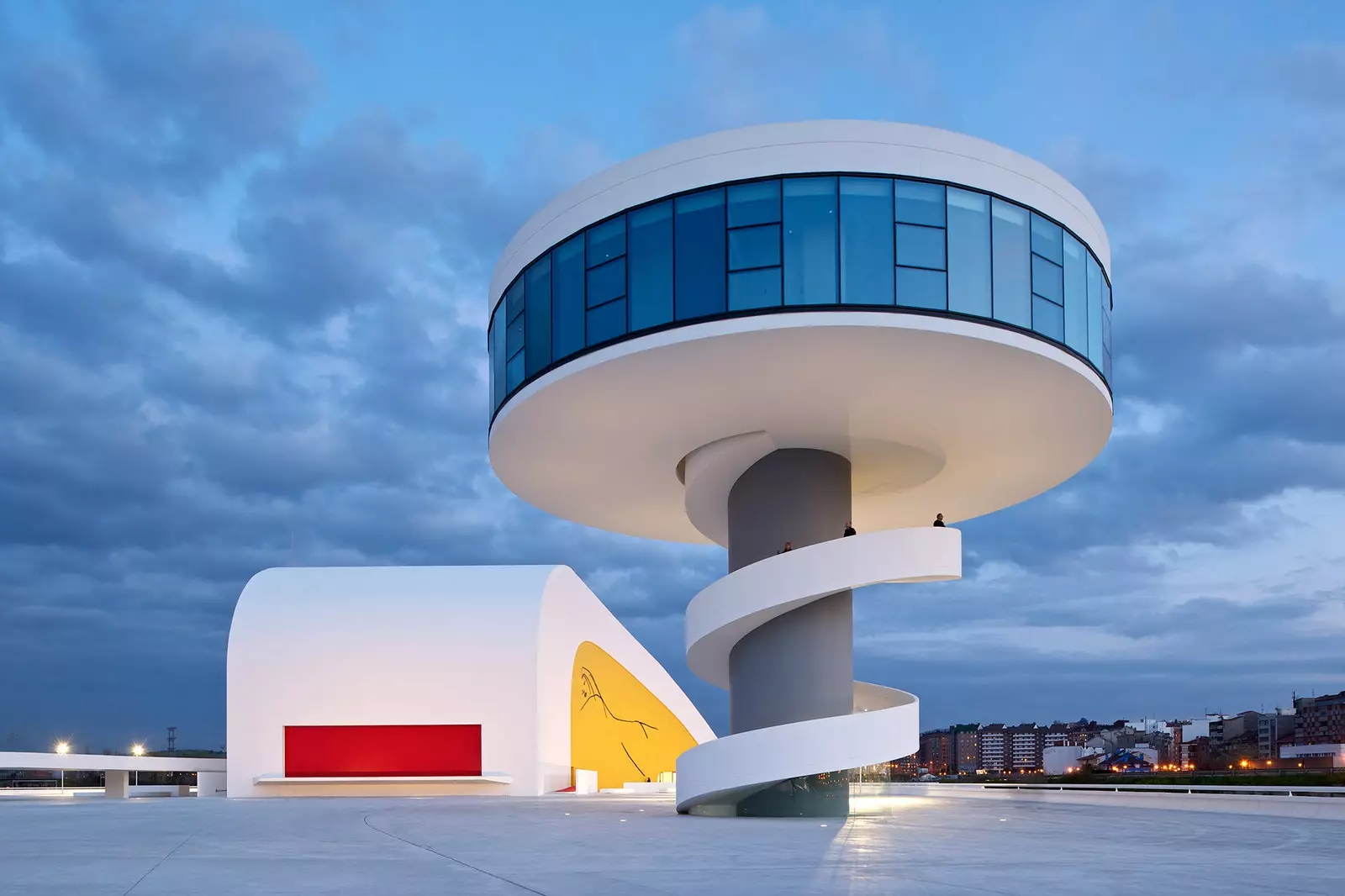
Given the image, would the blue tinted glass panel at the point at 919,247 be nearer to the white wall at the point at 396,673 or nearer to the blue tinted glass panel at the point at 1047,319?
the blue tinted glass panel at the point at 1047,319

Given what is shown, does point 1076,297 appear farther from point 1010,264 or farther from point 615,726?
point 615,726

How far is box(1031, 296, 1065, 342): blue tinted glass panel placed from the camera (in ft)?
68.3

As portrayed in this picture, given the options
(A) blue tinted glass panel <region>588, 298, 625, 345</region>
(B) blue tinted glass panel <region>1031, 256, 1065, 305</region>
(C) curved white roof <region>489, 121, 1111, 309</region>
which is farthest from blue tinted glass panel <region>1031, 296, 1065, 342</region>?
(A) blue tinted glass panel <region>588, 298, 625, 345</region>

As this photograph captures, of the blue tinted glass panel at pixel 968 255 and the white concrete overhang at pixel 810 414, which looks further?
the white concrete overhang at pixel 810 414

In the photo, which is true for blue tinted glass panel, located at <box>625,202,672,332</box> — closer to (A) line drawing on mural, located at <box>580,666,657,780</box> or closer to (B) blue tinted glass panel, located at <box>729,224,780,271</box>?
(B) blue tinted glass panel, located at <box>729,224,780,271</box>

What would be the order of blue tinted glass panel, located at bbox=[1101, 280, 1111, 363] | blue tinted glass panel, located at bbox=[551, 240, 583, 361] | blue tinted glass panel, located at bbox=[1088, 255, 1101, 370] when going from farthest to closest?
1. blue tinted glass panel, located at bbox=[1101, 280, 1111, 363]
2. blue tinted glass panel, located at bbox=[1088, 255, 1101, 370]
3. blue tinted glass panel, located at bbox=[551, 240, 583, 361]

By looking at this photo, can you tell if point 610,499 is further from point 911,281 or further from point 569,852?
point 569,852

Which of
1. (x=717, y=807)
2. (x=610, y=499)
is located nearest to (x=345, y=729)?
(x=610, y=499)

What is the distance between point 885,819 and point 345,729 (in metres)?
24.8

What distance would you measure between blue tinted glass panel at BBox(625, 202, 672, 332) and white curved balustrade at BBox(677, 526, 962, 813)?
499 cm

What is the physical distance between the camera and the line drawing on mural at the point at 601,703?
45500 mm

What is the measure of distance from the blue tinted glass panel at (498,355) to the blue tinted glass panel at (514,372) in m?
0.32

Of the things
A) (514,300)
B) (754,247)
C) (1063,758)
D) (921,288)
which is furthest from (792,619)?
(1063,758)

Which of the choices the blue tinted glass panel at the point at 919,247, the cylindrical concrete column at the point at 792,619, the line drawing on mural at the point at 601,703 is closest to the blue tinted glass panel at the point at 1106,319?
the blue tinted glass panel at the point at 919,247
